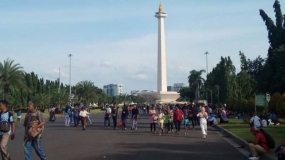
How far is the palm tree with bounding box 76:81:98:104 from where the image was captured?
103312mm

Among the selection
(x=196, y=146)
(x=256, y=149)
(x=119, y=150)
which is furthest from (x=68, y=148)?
(x=256, y=149)

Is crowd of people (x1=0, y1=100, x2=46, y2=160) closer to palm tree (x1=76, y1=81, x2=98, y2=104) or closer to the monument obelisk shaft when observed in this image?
palm tree (x1=76, y1=81, x2=98, y2=104)

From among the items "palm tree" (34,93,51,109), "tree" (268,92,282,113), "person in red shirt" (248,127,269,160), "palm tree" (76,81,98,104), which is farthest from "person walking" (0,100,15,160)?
"palm tree" (76,81,98,104)

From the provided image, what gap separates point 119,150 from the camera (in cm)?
1614

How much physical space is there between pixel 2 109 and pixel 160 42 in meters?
103

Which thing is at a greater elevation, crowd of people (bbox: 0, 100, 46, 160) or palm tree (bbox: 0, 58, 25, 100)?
palm tree (bbox: 0, 58, 25, 100)

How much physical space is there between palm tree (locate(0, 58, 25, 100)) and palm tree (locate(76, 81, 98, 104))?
42.3 meters

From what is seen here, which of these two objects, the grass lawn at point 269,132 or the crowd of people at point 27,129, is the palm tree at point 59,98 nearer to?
the grass lawn at point 269,132

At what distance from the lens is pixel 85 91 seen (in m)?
104

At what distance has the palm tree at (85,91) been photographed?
103 meters

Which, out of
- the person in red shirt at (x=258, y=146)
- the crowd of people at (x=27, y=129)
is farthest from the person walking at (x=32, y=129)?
the person in red shirt at (x=258, y=146)

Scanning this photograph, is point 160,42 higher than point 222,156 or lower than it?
higher

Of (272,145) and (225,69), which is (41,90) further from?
(272,145)

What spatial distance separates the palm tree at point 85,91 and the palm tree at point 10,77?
42.3m
